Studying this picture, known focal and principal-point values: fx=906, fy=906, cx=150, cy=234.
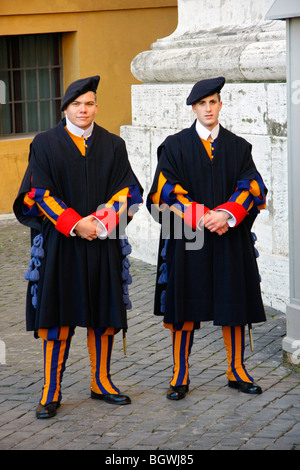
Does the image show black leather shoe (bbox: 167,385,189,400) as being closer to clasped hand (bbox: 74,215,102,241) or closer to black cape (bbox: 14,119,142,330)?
black cape (bbox: 14,119,142,330)

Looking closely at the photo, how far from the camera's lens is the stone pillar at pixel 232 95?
6.99 metres

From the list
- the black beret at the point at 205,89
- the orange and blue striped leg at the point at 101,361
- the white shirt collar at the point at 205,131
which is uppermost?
the black beret at the point at 205,89

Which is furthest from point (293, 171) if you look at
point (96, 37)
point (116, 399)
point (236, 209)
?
point (96, 37)

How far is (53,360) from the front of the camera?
16.6 feet

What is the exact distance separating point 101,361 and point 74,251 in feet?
2.24

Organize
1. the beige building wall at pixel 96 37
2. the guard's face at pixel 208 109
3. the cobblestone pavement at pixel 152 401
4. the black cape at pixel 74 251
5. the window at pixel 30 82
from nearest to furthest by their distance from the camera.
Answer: the cobblestone pavement at pixel 152 401 → the black cape at pixel 74 251 → the guard's face at pixel 208 109 → the beige building wall at pixel 96 37 → the window at pixel 30 82

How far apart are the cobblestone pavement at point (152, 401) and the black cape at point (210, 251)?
50 centimetres

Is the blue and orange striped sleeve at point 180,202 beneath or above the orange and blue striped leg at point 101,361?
above

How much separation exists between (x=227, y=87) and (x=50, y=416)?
358 cm

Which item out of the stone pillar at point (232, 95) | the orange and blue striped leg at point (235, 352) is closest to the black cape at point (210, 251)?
the orange and blue striped leg at point (235, 352)

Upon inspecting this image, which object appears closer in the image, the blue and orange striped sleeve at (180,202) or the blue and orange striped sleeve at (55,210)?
the blue and orange striped sleeve at (55,210)

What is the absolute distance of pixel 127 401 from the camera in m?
5.18

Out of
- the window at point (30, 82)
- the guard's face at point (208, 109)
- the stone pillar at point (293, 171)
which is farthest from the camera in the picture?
the window at point (30, 82)

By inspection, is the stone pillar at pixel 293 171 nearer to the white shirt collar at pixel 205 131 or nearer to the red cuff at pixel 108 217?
the white shirt collar at pixel 205 131
